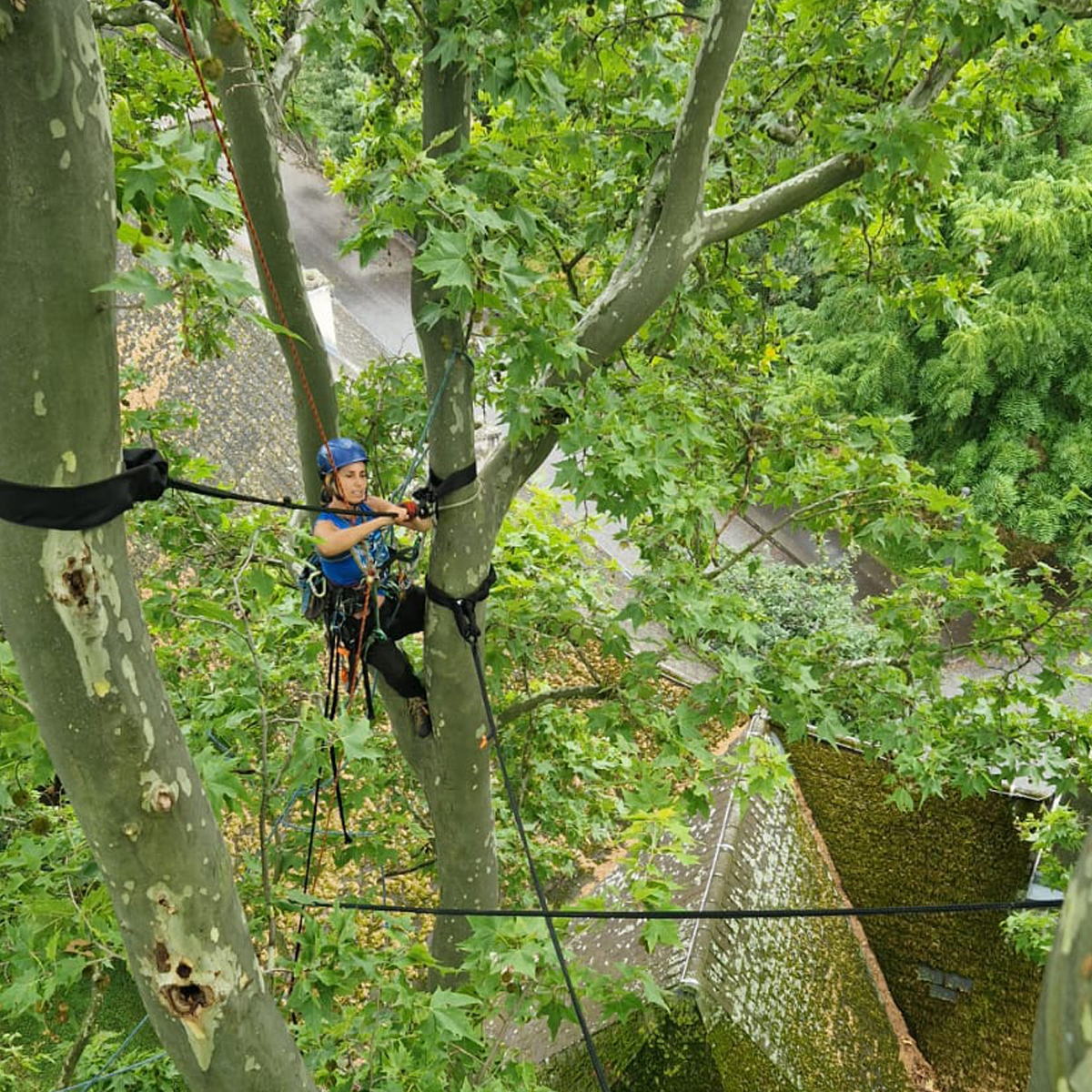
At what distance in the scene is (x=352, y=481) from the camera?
4219mm

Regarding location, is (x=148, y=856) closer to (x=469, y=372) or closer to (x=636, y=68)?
(x=469, y=372)

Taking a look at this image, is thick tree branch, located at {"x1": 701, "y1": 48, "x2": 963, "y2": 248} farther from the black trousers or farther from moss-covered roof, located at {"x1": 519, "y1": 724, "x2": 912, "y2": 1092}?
moss-covered roof, located at {"x1": 519, "y1": 724, "x2": 912, "y2": 1092}

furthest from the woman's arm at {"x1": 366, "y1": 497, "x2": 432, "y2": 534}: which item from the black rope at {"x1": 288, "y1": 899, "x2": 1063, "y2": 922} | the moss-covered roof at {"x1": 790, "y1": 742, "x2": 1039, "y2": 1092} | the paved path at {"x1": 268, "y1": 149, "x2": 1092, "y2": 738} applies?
the paved path at {"x1": 268, "y1": 149, "x2": 1092, "y2": 738}

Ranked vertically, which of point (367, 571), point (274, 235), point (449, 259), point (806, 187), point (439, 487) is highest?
point (806, 187)

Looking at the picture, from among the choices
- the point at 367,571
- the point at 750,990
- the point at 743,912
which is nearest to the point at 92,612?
the point at 743,912

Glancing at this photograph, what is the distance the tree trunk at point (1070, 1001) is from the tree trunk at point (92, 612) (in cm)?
164

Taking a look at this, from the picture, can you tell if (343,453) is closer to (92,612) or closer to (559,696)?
(559,696)

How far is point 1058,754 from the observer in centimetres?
454

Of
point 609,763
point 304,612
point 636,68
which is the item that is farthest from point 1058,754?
point 636,68

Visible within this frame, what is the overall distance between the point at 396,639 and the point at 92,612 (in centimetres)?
282

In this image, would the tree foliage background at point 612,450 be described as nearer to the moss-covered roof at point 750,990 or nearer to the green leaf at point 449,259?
the green leaf at point 449,259

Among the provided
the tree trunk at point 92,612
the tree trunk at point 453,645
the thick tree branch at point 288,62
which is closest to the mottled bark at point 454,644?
the tree trunk at point 453,645

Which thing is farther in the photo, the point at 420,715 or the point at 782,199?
the point at 420,715

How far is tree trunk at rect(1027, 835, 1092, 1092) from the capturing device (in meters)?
0.84
